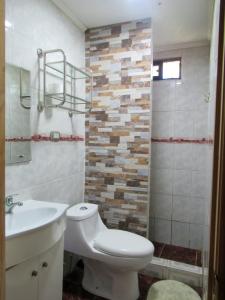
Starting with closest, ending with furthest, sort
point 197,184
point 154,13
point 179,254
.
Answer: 1. point 154,13
2. point 179,254
3. point 197,184

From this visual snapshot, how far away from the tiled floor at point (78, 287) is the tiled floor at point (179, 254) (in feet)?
1.47

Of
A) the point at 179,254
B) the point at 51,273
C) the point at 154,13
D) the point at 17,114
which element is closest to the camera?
the point at 51,273

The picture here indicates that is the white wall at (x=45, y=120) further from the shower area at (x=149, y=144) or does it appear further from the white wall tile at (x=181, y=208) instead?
the white wall tile at (x=181, y=208)

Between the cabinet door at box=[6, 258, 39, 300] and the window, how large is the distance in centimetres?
236

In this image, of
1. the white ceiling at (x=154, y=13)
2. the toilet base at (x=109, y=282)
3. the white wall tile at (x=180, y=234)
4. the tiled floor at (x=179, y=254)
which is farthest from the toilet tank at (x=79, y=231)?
the white ceiling at (x=154, y=13)

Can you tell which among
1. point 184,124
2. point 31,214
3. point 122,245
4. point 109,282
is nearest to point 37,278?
point 31,214

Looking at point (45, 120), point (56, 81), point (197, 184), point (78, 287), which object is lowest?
point (78, 287)

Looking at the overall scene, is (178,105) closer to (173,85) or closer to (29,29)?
(173,85)

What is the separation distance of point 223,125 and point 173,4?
181 centimetres

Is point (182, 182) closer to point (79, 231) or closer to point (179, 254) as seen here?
point (179, 254)

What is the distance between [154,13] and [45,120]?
1.37m

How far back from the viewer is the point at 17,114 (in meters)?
1.51

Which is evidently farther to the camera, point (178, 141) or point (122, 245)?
point (178, 141)

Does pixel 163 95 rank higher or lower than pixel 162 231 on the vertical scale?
higher
